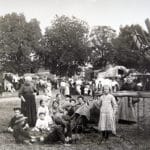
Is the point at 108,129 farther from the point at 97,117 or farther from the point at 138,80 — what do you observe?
the point at 138,80

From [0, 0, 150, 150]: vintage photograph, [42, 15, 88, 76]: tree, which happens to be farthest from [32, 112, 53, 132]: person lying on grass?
[42, 15, 88, 76]: tree

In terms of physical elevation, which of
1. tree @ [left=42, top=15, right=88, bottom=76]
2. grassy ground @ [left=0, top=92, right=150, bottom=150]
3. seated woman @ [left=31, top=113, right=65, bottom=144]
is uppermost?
tree @ [left=42, top=15, right=88, bottom=76]

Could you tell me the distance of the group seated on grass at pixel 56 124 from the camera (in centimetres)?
919

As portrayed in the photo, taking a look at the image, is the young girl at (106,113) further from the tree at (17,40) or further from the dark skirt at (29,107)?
the tree at (17,40)

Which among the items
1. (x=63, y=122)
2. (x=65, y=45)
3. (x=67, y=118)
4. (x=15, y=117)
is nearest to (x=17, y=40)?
(x=65, y=45)

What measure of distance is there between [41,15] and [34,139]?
297cm

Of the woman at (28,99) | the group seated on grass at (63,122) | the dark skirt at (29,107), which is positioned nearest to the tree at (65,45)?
the woman at (28,99)

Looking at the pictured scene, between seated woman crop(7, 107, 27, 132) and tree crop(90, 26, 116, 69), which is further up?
tree crop(90, 26, 116, 69)

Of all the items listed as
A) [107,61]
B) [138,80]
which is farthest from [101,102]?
[138,80]

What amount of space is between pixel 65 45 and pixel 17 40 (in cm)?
183

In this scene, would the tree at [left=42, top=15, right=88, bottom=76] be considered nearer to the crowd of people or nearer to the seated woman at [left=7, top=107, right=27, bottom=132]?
the crowd of people

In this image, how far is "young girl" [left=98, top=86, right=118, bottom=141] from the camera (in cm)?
926

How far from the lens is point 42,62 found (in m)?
17.8

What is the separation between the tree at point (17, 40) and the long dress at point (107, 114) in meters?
5.97
